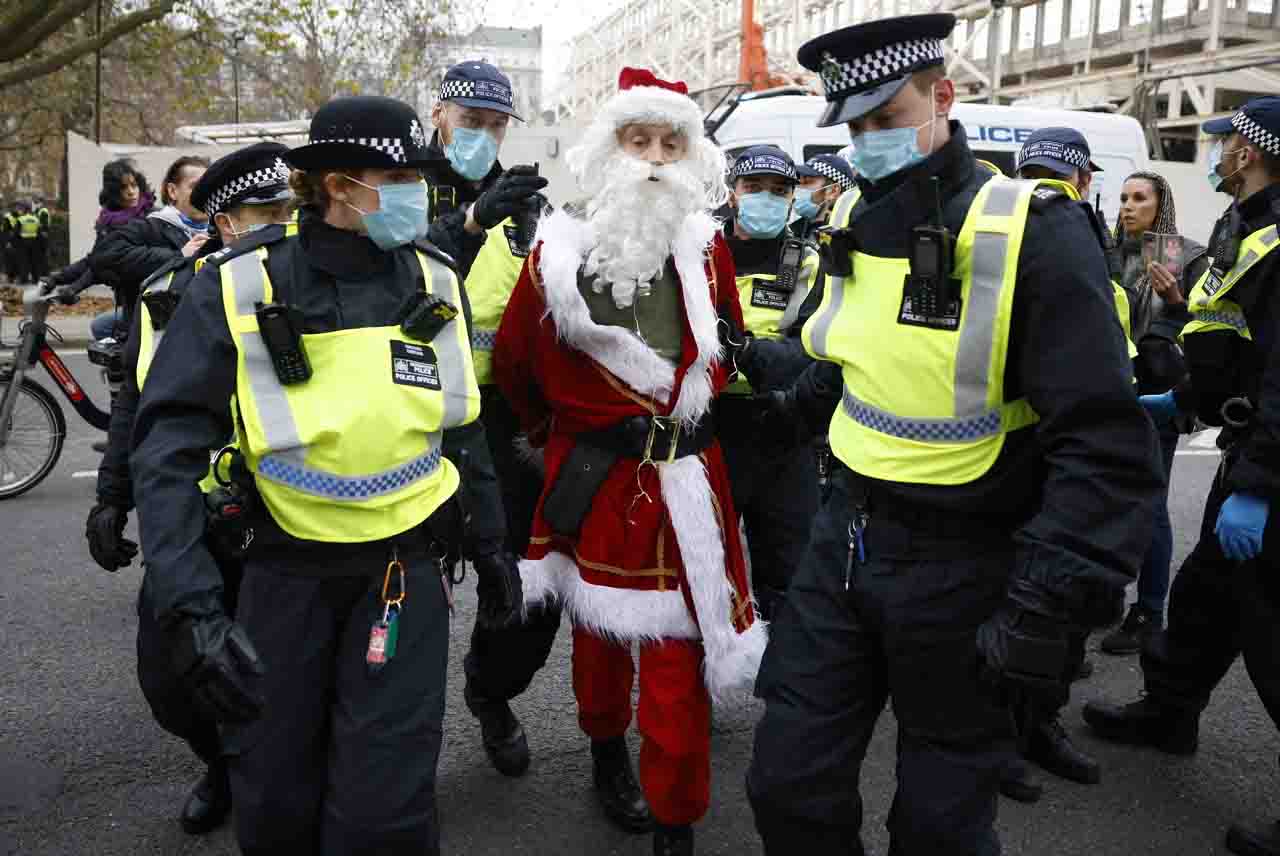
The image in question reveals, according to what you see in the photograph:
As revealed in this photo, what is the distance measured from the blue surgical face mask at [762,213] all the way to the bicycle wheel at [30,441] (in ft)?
15.9

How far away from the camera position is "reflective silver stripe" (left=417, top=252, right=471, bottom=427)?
2498 mm

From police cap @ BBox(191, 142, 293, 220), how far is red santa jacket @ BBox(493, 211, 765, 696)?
81 cm

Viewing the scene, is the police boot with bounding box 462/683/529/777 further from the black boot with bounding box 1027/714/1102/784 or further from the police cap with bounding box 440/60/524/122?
the police cap with bounding box 440/60/524/122

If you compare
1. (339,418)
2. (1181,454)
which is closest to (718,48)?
(1181,454)

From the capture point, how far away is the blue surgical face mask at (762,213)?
4.16m

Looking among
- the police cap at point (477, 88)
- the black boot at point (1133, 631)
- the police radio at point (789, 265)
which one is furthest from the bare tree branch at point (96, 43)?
the black boot at point (1133, 631)

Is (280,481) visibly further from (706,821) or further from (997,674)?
(706,821)

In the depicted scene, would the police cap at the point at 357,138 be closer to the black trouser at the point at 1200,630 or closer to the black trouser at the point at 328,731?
the black trouser at the point at 328,731

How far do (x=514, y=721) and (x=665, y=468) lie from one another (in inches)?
45.2

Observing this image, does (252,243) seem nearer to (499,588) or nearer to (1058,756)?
(499,588)

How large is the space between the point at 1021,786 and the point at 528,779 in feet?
5.21

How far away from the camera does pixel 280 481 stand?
2330 mm

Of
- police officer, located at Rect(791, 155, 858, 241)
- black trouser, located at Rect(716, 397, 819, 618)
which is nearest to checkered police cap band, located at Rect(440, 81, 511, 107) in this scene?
black trouser, located at Rect(716, 397, 819, 618)

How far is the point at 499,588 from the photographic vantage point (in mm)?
2859
